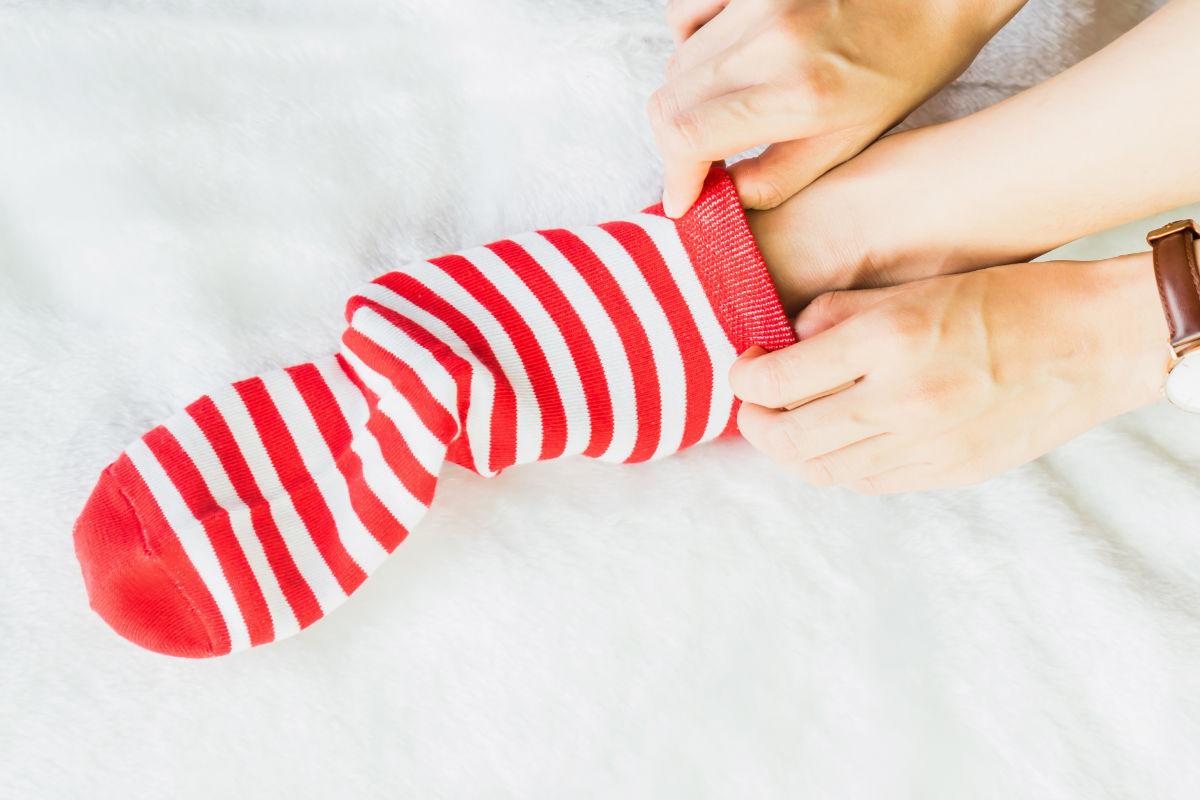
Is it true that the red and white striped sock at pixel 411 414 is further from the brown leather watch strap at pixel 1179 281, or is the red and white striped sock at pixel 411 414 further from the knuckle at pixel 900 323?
the brown leather watch strap at pixel 1179 281

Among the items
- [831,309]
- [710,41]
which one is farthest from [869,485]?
[710,41]

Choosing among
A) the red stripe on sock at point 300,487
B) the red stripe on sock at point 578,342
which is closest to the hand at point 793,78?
the red stripe on sock at point 578,342

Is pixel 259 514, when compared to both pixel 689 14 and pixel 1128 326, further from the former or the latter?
pixel 1128 326

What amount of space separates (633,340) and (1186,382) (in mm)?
378

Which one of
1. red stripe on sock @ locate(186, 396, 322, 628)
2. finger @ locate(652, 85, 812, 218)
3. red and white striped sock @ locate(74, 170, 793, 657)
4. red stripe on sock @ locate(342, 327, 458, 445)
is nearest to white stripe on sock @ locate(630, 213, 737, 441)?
red and white striped sock @ locate(74, 170, 793, 657)

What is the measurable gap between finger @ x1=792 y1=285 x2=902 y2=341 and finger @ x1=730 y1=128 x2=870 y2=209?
89 millimetres

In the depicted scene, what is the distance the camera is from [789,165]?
68 centimetres

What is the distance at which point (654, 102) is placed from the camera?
62cm

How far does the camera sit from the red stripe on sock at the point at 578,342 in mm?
681

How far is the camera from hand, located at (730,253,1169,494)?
605 mm

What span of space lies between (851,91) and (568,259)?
0.23m

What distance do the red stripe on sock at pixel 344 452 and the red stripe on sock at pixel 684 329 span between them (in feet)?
0.78

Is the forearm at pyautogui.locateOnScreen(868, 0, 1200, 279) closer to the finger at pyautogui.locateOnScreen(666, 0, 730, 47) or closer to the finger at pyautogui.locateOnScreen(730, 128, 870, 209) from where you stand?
the finger at pyautogui.locateOnScreen(730, 128, 870, 209)

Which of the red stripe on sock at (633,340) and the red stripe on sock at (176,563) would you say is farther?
the red stripe on sock at (633,340)
